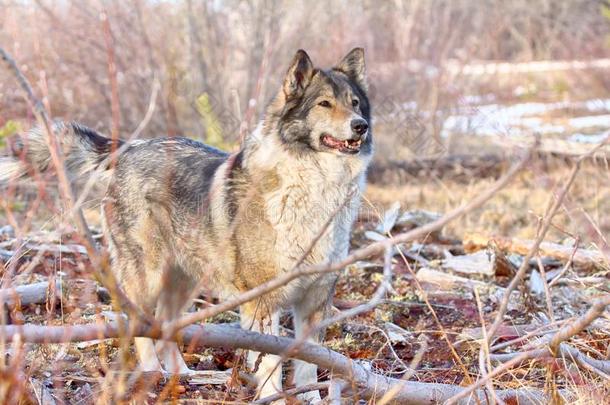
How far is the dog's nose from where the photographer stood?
15.0 feet

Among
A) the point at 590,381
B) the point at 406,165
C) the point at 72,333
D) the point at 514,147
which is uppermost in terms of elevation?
the point at 514,147

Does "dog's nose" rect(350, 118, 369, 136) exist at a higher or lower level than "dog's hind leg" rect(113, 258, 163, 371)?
higher

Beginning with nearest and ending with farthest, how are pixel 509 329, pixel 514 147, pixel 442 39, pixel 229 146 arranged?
1. pixel 514 147
2. pixel 509 329
3. pixel 229 146
4. pixel 442 39

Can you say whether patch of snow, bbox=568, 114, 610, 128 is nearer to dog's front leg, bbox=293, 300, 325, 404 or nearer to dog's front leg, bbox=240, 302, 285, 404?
dog's front leg, bbox=293, 300, 325, 404

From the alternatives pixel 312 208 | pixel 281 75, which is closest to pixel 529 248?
pixel 312 208

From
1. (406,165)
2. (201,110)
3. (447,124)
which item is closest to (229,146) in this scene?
Answer: (201,110)

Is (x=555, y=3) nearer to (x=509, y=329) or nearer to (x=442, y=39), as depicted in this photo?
(x=442, y=39)

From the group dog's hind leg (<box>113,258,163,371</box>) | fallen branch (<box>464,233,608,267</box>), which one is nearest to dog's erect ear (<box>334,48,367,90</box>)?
dog's hind leg (<box>113,258,163,371</box>)

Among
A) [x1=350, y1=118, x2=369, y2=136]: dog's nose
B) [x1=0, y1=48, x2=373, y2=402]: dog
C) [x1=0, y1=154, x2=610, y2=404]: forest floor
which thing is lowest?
[x1=0, y1=154, x2=610, y2=404]: forest floor

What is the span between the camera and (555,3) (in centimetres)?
2333

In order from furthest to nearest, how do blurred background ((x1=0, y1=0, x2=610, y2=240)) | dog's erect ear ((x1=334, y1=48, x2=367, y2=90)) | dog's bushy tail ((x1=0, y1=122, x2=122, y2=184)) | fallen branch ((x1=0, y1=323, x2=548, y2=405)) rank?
blurred background ((x1=0, y1=0, x2=610, y2=240))
dog's erect ear ((x1=334, y1=48, x2=367, y2=90))
dog's bushy tail ((x1=0, y1=122, x2=122, y2=184))
fallen branch ((x1=0, y1=323, x2=548, y2=405))

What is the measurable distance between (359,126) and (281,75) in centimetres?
693

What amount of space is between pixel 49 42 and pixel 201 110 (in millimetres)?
2163

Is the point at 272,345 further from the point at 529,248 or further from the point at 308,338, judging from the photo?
the point at 529,248
